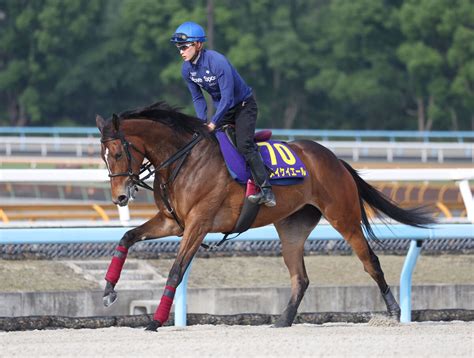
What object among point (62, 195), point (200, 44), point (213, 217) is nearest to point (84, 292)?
point (213, 217)

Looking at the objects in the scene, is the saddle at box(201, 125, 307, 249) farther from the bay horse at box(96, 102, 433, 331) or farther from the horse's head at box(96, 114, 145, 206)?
the horse's head at box(96, 114, 145, 206)

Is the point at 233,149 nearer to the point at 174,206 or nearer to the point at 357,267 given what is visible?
the point at 174,206

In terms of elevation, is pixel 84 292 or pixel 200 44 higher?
pixel 200 44

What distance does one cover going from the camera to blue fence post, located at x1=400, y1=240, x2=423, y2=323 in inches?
346

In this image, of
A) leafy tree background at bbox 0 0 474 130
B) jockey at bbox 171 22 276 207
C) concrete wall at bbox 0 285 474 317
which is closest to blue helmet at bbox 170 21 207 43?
jockey at bbox 171 22 276 207

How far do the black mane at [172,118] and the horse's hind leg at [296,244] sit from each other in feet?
3.67

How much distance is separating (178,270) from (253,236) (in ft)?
4.49

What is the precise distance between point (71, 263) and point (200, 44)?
3.09m

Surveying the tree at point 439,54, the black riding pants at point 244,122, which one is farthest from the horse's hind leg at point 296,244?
the tree at point 439,54

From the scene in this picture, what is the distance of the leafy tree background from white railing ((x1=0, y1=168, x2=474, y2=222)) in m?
26.7

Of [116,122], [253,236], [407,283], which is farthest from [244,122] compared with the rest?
[407,283]

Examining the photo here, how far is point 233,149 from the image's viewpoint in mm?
7809

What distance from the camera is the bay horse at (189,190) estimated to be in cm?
750

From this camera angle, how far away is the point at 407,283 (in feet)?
28.9
